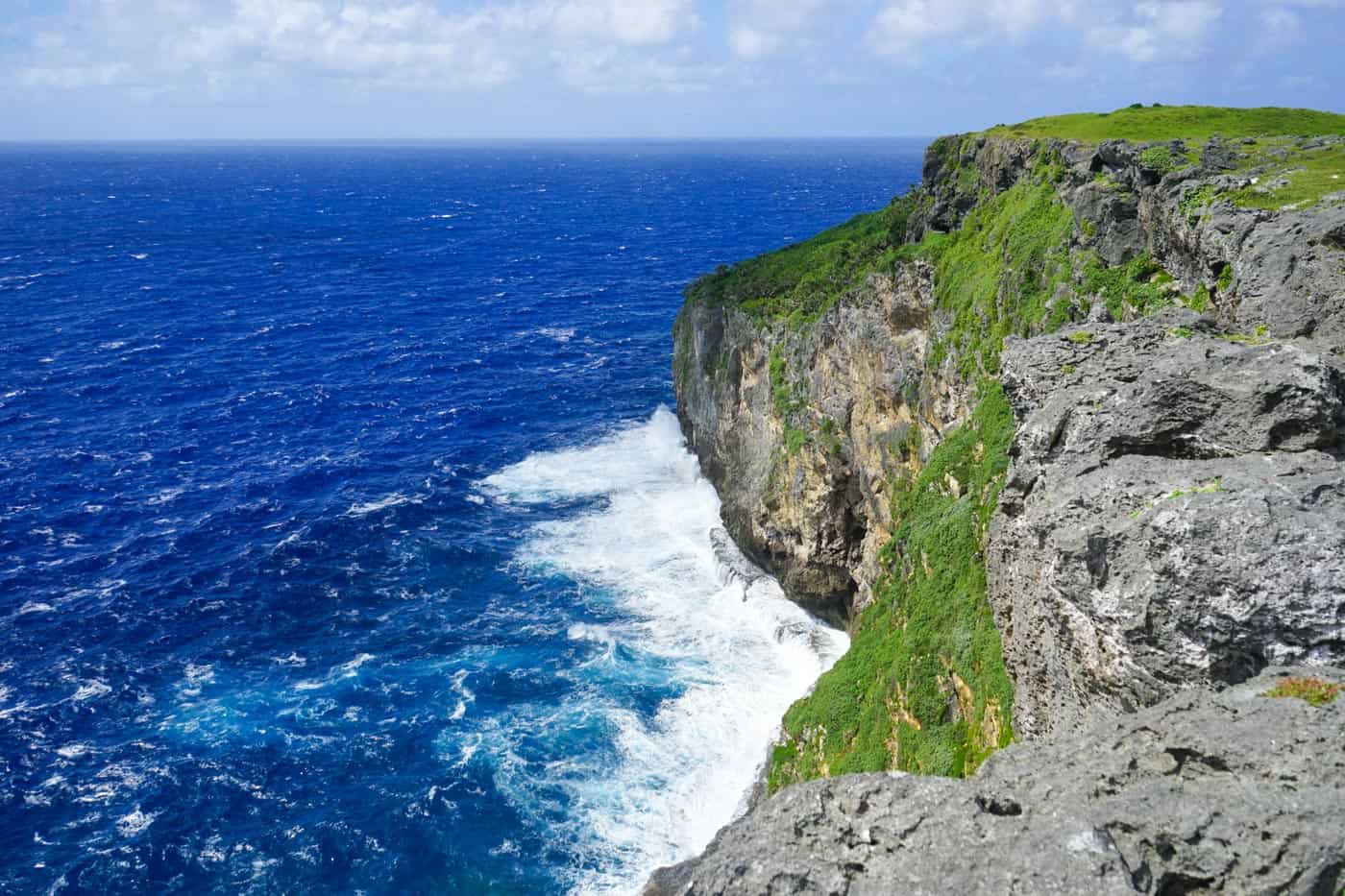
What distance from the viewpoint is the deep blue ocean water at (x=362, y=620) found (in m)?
35.0

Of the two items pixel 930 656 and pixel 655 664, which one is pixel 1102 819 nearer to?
pixel 930 656

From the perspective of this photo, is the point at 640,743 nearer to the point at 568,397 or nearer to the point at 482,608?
the point at 482,608

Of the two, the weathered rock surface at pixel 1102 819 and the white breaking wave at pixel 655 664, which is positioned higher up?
the weathered rock surface at pixel 1102 819

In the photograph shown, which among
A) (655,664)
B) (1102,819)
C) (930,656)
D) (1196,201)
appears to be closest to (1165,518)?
(1102,819)

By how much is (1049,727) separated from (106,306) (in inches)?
4833

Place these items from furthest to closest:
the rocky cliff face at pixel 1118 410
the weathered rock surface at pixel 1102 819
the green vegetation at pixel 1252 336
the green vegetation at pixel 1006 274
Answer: the green vegetation at pixel 1006 274 → the green vegetation at pixel 1252 336 → the rocky cliff face at pixel 1118 410 → the weathered rock surface at pixel 1102 819

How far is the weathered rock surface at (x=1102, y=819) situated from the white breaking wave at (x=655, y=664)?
2201 centimetres

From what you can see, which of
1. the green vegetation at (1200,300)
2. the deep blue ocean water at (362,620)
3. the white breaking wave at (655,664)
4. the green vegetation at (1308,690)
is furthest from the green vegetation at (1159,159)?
the deep blue ocean water at (362,620)

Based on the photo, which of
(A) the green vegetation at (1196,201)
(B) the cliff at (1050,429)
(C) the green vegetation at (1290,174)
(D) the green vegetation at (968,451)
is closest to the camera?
(B) the cliff at (1050,429)

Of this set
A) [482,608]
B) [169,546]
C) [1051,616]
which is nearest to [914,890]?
[1051,616]

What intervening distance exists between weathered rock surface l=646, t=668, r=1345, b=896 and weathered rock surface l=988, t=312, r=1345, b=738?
45.0 inches

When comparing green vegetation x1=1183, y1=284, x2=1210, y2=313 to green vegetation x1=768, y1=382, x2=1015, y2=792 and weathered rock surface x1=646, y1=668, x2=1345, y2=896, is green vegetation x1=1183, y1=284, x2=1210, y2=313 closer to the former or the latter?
green vegetation x1=768, y1=382, x2=1015, y2=792

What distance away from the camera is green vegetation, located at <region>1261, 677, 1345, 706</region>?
41.1ft

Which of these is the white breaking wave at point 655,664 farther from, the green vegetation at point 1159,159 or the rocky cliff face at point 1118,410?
Result: the green vegetation at point 1159,159
